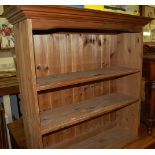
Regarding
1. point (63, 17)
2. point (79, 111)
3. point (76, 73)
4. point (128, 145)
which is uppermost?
point (63, 17)

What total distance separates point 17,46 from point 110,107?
2.97 ft

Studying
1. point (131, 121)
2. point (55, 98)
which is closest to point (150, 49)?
point (131, 121)

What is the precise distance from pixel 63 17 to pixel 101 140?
1.26 meters

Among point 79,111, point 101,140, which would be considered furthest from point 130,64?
point 101,140

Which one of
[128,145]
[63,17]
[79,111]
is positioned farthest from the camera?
[128,145]

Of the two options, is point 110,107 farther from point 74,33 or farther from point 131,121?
point 74,33

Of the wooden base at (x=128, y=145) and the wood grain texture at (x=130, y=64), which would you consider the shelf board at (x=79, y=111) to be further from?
the wooden base at (x=128, y=145)

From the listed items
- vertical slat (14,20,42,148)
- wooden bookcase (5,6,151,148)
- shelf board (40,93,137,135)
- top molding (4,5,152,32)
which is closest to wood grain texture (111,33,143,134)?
wooden bookcase (5,6,151,148)

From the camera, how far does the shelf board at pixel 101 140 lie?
166cm

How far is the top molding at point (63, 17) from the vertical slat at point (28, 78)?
5cm

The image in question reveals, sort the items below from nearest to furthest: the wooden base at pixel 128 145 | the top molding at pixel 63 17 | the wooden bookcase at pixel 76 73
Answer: the top molding at pixel 63 17 → the wooden bookcase at pixel 76 73 → the wooden base at pixel 128 145

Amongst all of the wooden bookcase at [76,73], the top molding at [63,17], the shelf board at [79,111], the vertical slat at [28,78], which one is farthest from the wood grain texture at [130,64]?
the vertical slat at [28,78]

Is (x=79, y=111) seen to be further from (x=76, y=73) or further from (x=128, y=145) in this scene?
(x=128, y=145)

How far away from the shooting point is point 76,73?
60.3 inches
